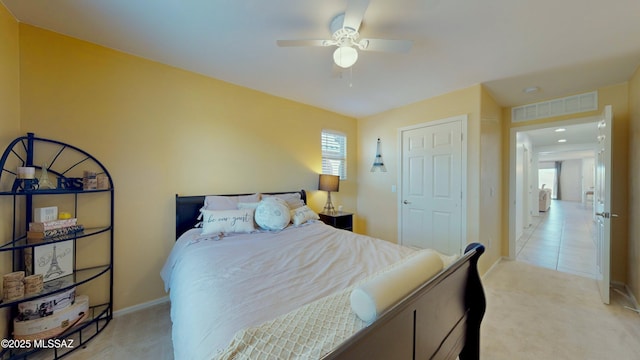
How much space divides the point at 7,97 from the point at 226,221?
5.94 ft

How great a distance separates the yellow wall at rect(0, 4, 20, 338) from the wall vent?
568cm

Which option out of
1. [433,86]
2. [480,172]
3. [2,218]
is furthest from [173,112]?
[480,172]

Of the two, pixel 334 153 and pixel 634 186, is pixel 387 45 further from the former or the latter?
pixel 634 186

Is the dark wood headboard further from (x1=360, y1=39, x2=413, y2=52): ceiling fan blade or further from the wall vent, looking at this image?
the wall vent

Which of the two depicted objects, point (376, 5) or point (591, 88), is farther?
point (591, 88)

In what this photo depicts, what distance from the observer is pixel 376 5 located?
5.23ft

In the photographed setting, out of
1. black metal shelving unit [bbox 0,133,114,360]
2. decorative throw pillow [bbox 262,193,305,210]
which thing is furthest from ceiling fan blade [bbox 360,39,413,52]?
black metal shelving unit [bbox 0,133,114,360]

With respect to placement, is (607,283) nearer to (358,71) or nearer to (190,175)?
(358,71)

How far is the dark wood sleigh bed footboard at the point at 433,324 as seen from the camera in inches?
30.7

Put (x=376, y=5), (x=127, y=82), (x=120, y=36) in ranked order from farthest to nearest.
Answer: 1. (x=127, y=82)
2. (x=120, y=36)
3. (x=376, y=5)

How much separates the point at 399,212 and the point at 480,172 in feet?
4.33

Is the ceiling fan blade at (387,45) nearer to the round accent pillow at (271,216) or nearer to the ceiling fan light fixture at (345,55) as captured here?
the ceiling fan light fixture at (345,55)

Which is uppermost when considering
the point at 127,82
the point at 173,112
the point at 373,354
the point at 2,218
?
the point at 127,82

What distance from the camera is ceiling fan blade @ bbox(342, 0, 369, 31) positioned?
4.39 feet
